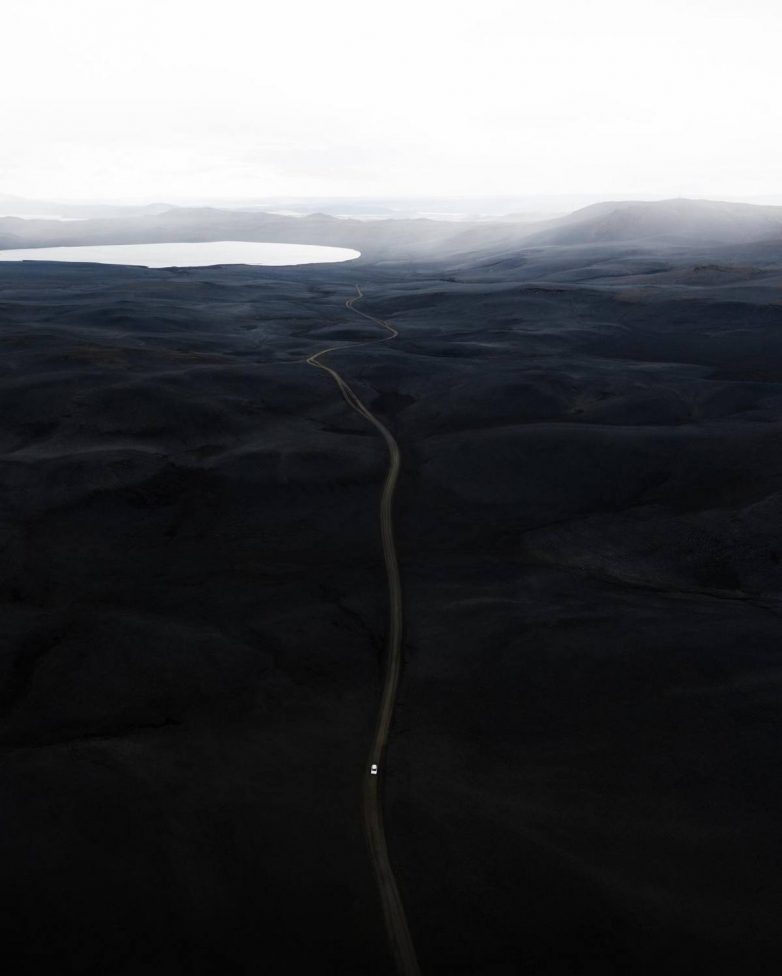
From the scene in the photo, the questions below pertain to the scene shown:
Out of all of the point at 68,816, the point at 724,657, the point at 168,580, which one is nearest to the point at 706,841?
the point at 724,657

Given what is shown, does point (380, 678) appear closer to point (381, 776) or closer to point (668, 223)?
point (381, 776)

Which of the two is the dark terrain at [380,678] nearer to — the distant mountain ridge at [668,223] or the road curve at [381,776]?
the road curve at [381,776]

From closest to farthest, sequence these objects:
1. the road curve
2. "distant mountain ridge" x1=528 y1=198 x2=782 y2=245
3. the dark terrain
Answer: the road curve < the dark terrain < "distant mountain ridge" x1=528 y1=198 x2=782 y2=245

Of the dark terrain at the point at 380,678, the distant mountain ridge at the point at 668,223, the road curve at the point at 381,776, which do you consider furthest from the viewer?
the distant mountain ridge at the point at 668,223

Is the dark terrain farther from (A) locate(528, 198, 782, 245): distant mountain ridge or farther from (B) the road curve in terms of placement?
(A) locate(528, 198, 782, 245): distant mountain ridge

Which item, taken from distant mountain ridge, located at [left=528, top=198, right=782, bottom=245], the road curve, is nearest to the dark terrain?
the road curve

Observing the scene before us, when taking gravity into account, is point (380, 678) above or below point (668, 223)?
below

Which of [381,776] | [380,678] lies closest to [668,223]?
[380,678]

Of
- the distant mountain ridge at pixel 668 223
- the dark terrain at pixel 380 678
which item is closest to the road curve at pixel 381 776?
the dark terrain at pixel 380 678

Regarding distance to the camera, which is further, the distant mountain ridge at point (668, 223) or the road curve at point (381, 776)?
the distant mountain ridge at point (668, 223)
